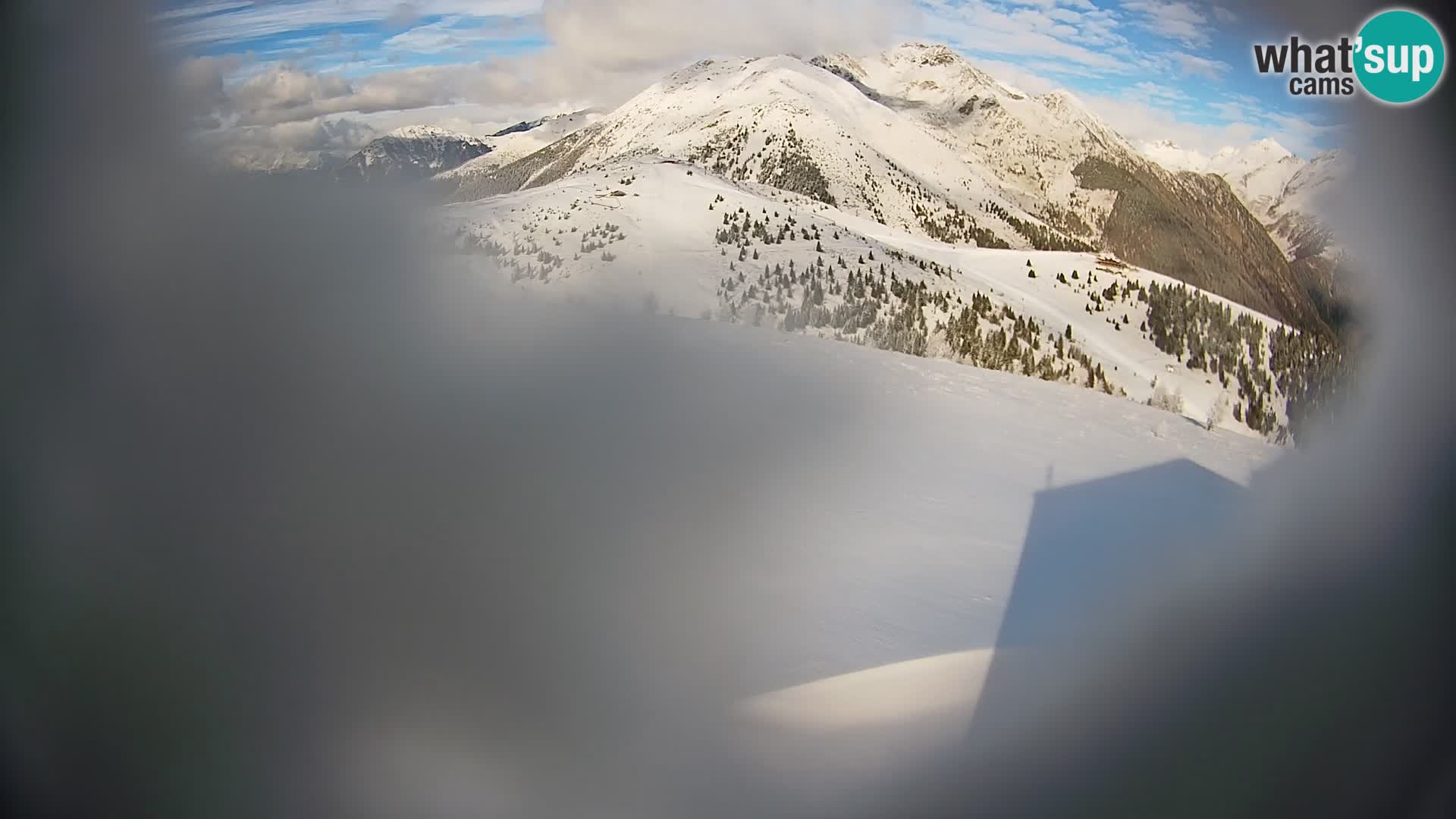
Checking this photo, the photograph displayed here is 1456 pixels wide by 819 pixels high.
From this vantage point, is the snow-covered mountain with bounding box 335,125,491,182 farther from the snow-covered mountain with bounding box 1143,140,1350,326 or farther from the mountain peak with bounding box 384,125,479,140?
the snow-covered mountain with bounding box 1143,140,1350,326

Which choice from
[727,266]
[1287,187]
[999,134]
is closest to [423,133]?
→ [1287,187]

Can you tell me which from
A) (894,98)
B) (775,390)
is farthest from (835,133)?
(775,390)

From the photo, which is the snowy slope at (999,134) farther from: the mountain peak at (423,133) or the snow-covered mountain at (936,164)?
the mountain peak at (423,133)

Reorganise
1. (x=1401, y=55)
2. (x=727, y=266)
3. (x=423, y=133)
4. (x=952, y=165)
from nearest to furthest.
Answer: (x=1401, y=55)
(x=423, y=133)
(x=727, y=266)
(x=952, y=165)

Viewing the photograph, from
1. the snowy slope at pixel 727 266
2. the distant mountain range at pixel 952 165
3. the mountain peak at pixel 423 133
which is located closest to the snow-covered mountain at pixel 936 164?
the distant mountain range at pixel 952 165

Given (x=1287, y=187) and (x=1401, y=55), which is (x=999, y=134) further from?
(x=1401, y=55)

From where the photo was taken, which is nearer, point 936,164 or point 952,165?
point 936,164
